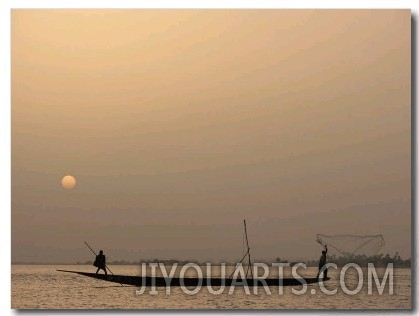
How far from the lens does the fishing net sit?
579 cm

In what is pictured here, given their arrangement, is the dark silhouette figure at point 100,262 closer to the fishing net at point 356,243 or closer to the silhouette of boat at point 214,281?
the silhouette of boat at point 214,281

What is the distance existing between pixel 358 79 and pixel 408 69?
1.19ft

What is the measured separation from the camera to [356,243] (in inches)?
228

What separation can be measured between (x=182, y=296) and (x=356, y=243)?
1315mm

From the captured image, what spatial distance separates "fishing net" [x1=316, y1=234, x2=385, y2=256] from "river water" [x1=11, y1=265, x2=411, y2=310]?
6.7 inches

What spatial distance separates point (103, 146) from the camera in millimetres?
5891

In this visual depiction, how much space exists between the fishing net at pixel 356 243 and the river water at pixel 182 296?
170 mm

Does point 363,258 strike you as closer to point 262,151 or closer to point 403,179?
point 403,179

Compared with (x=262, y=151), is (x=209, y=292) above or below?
below
